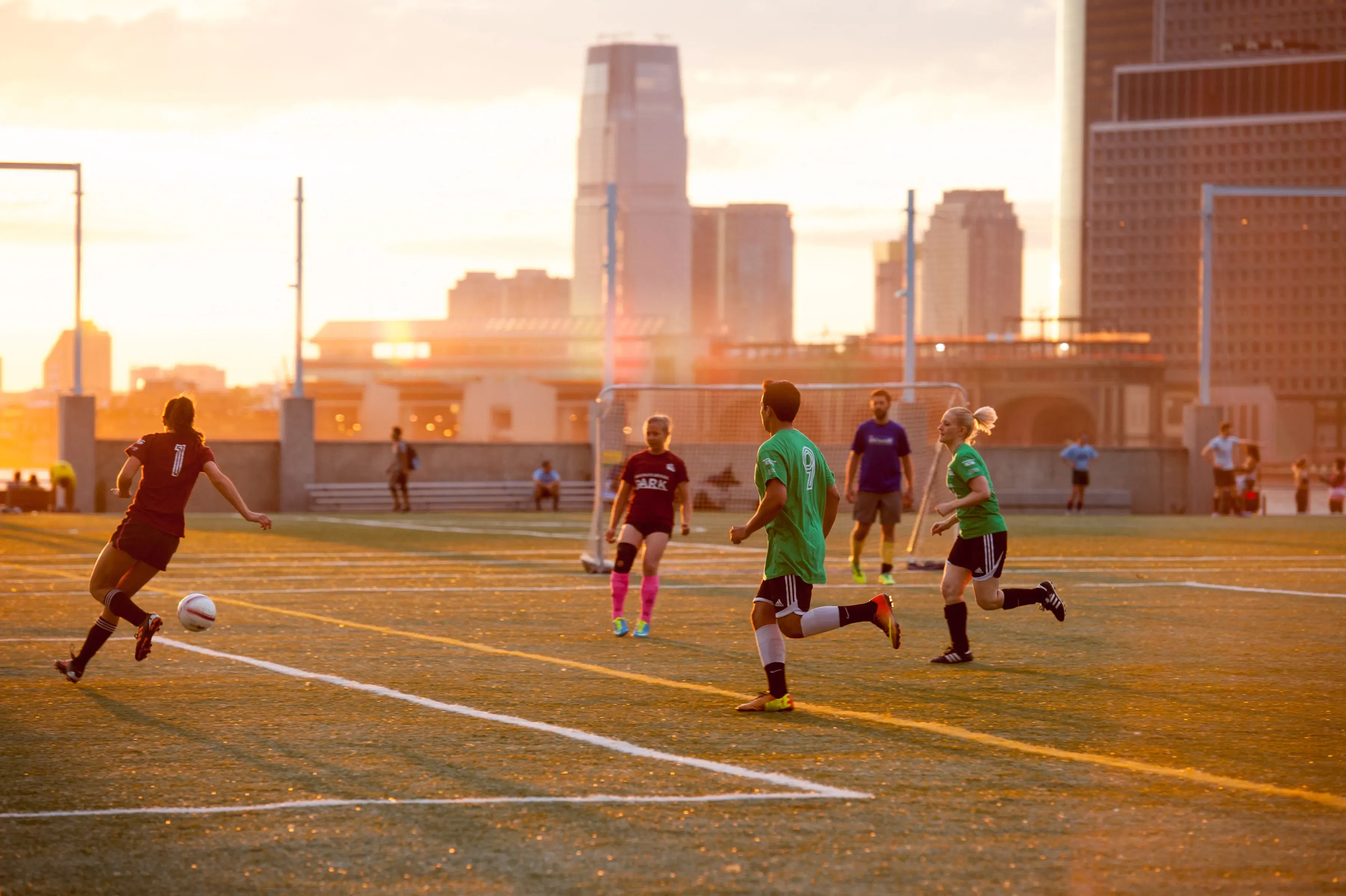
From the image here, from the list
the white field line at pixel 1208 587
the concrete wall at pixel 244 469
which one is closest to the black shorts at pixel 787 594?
the white field line at pixel 1208 587

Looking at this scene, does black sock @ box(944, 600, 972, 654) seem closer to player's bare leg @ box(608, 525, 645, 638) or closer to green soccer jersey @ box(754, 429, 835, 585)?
green soccer jersey @ box(754, 429, 835, 585)

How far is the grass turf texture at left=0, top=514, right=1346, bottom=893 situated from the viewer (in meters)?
5.49

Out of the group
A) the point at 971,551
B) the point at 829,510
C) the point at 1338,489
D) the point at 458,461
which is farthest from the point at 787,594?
the point at 1338,489

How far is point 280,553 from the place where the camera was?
21.1m

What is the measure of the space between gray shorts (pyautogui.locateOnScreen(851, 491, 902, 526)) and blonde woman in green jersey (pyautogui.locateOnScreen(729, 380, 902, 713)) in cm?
806

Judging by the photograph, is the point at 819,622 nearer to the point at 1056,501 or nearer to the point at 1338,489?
the point at 1056,501

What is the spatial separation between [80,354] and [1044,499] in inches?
937

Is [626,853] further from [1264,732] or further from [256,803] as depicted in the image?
[1264,732]

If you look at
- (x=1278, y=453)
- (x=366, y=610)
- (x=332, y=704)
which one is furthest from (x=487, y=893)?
(x=1278, y=453)

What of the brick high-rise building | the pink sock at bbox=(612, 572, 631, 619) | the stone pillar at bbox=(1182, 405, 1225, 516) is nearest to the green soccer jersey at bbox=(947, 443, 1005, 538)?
the pink sock at bbox=(612, 572, 631, 619)

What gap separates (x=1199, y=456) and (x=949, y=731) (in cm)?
3135

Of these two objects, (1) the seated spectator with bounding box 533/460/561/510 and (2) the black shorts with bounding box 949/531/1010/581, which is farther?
(1) the seated spectator with bounding box 533/460/561/510

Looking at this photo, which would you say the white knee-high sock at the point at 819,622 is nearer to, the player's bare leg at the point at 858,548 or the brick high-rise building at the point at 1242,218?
the player's bare leg at the point at 858,548

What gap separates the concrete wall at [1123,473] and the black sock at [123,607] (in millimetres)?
30234
